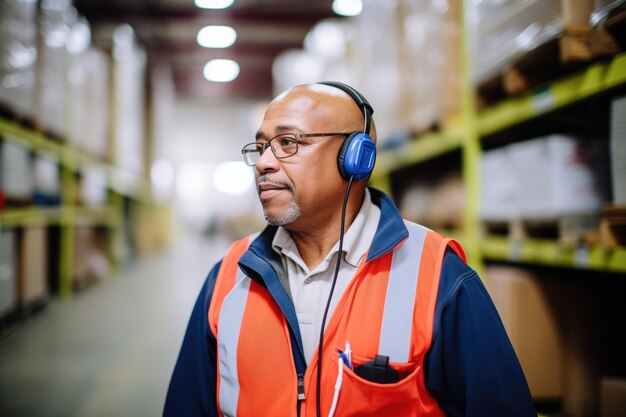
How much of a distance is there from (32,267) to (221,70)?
12.9m

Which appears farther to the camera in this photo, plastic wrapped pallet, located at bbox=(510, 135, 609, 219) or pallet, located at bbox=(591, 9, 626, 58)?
plastic wrapped pallet, located at bbox=(510, 135, 609, 219)

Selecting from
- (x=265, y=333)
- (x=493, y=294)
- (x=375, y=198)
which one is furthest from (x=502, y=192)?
(x=265, y=333)

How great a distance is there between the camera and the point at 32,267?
14.3 ft

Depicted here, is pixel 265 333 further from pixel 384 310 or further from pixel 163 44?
pixel 163 44

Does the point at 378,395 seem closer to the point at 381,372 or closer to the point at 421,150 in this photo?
the point at 381,372

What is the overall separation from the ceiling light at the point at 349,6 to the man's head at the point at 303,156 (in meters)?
→ 3.87

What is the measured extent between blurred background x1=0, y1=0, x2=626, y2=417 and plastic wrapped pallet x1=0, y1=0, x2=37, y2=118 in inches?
1.0

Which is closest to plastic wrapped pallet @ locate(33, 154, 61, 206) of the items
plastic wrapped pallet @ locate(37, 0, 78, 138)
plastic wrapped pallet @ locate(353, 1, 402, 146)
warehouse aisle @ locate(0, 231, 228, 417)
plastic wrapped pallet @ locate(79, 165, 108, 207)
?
→ plastic wrapped pallet @ locate(37, 0, 78, 138)

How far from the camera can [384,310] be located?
49.6 inches

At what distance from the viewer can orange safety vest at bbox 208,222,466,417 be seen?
1.21 metres

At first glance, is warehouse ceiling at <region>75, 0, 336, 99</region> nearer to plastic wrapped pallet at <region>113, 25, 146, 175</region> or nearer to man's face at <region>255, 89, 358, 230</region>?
plastic wrapped pallet at <region>113, 25, 146, 175</region>

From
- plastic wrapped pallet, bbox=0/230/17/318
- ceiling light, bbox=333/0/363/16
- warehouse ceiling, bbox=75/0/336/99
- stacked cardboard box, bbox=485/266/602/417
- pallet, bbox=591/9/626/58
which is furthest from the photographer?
warehouse ceiling, bbox=75/0/336/99

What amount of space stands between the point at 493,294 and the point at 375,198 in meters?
1.24

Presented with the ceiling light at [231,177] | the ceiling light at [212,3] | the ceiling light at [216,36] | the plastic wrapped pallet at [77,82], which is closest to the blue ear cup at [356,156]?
the plastic wrapped pallet at [77,82]
